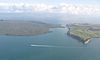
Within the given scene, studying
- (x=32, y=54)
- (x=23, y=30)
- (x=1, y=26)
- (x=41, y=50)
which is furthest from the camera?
(x=1, y=26)

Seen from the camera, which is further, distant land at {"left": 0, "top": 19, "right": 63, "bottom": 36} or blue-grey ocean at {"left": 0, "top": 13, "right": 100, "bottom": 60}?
distant land at {"left": 0, "top": 19, "right": 63, "bottom": 36}

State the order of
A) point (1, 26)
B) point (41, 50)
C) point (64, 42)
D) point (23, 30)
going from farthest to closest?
1. point (1, 26)
2. point (23, 30)
3. point (64, 42)
4. point (41, 50)

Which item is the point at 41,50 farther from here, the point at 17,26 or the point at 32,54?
the point at 17,26

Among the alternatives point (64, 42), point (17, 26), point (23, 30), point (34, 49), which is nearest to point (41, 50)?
point (34, 49)

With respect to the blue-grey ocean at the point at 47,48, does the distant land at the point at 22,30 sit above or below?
above

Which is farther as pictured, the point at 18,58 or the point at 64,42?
the point at 64,42

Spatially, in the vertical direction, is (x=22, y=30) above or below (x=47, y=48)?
above

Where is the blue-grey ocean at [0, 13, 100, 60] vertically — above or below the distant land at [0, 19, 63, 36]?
below

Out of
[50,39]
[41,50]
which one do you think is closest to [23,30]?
[50,39]

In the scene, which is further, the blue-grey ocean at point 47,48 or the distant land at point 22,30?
the distant land at point 22,30

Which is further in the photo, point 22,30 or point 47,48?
point 22,30
